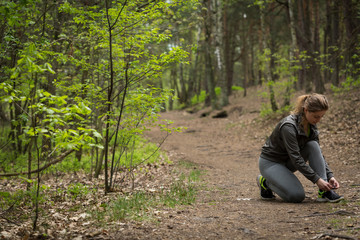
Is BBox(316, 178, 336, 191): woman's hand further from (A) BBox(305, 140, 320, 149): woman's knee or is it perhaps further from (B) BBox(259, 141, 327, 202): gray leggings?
(A) BBox(305, 140, 320, 149): woman's knee

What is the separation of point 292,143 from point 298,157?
8.2 inches

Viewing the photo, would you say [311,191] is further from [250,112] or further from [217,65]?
[217,65]

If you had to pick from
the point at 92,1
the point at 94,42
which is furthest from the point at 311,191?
the point at 92,1

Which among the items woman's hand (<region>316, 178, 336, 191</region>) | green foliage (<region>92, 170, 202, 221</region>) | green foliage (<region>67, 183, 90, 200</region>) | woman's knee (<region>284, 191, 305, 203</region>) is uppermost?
woman's hand (<region>316, 178, 336, 191</region>)

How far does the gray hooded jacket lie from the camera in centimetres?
390

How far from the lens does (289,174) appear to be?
4348 millimetres

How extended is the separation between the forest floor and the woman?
0.20 metres

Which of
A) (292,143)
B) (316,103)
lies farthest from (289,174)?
(316,103)

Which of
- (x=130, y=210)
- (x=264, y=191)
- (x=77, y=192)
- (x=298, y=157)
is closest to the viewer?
(x=130, y=210)

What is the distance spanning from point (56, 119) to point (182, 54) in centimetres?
275

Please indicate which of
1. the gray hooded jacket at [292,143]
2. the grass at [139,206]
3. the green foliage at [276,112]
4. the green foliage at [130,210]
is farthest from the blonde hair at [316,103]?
the green foliage at [276,112]

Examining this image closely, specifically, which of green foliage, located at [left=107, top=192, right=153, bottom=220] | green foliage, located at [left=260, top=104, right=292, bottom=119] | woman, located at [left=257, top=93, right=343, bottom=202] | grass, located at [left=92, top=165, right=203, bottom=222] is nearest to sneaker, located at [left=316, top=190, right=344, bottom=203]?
woman, located at [left=257, top=93, right=343, bottom=202]

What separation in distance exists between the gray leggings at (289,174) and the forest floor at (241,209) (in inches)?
6.1

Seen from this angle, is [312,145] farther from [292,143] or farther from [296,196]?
[296,196]
